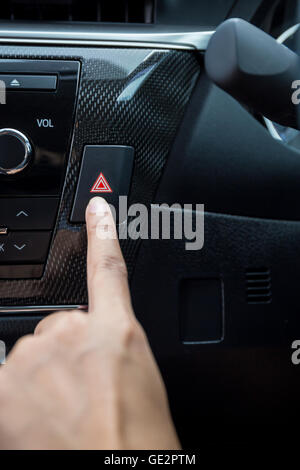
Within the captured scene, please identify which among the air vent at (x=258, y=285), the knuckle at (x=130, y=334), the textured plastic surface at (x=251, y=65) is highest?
the textured plastic surface at (x=251, y=65)

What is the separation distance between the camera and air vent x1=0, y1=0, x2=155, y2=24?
34.0 inches

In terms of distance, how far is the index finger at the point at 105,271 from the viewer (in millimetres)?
506

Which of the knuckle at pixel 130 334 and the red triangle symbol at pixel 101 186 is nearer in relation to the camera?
the knuckle at pixel 130 334

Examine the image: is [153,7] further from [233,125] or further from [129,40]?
[233,125]

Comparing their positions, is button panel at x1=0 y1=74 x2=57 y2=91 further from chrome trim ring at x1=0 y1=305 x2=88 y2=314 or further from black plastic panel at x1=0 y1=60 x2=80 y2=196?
chrome trim ring at x1=0 y1=305 x2=88 y2=314

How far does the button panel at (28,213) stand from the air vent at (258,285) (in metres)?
0.38

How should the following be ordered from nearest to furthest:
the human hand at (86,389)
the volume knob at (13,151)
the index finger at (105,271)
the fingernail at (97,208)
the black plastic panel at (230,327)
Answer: the human hand at (86,389)
the index finger at (105,271)
the fingernail at (97,208)
the volume knob at (13,151)
the black plastic panel at (230,327)

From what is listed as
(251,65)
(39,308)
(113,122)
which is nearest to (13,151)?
(113,122)

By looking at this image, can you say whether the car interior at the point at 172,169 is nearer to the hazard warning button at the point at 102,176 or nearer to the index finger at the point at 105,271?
the hazard warning button at the point at 102,176

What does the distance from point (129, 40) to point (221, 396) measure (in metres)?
0.68

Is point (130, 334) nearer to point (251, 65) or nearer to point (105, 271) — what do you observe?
point (105, 271)

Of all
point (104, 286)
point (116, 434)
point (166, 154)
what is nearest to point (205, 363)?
point (166, 154)

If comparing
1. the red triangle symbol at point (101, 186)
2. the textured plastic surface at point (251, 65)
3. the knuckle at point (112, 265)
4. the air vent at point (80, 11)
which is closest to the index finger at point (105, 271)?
the knuckle at point (112, 265)

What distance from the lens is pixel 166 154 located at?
3.01 ft
